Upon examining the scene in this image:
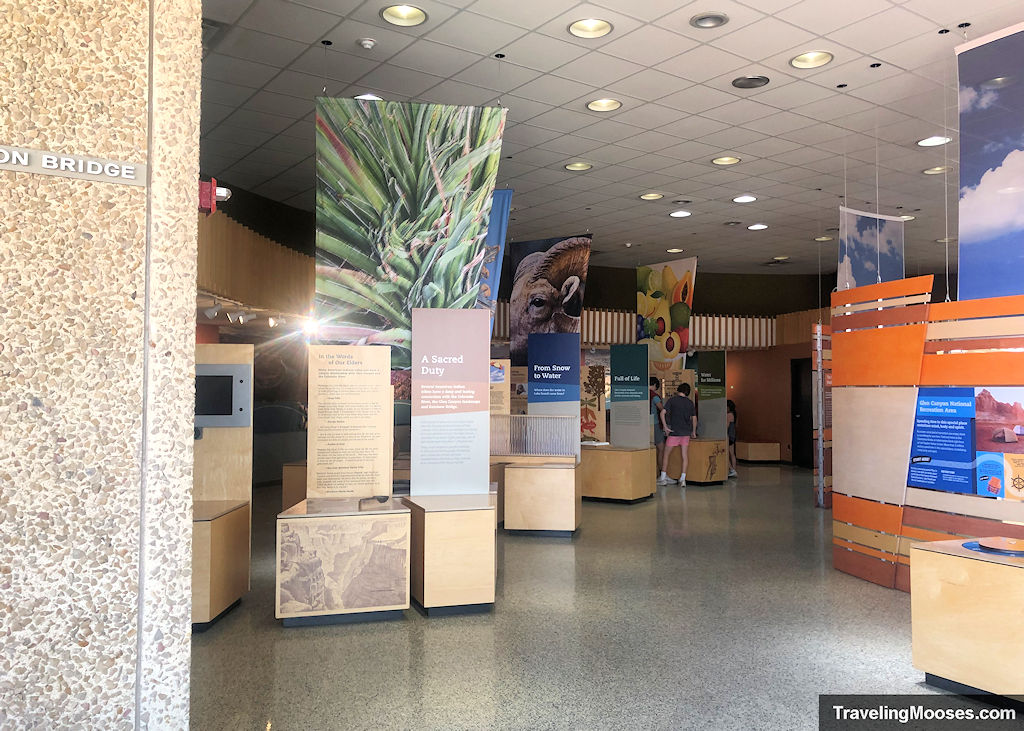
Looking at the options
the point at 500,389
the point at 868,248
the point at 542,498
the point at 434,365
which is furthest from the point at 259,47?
the point at 868,248

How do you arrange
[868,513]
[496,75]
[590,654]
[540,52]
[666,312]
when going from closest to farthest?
[590,654]
[540,52]
[868,513]
[496,75]
[666,312]

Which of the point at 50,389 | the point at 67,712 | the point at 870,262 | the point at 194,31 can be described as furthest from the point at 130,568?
the point at 870,262

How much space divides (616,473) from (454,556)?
5597 mm

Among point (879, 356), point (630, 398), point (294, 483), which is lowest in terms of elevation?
point (294, 483)

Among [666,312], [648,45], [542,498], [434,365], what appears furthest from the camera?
[666,312]

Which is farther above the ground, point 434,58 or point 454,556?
point 434,58

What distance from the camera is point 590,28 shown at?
589 centimetres

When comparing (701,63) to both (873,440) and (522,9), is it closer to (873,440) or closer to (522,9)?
(522,9)

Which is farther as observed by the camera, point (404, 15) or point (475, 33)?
point (475, 33)

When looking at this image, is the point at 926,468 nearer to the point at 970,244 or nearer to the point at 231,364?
the point at 970,244

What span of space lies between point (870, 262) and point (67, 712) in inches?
358

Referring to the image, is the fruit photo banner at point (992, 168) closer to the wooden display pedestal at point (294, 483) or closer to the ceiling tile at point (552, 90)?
the ceiling tile at point (552, 90)

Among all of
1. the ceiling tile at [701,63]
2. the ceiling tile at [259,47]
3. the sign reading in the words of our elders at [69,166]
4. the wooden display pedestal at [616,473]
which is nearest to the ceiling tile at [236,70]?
the ceiling tile at [259,47]
